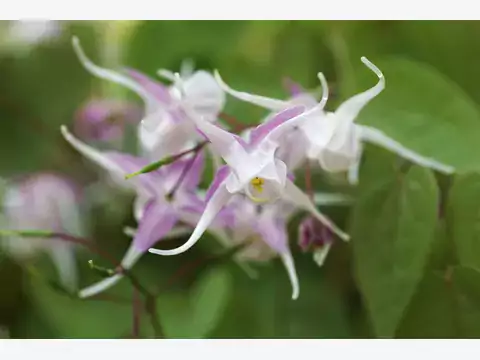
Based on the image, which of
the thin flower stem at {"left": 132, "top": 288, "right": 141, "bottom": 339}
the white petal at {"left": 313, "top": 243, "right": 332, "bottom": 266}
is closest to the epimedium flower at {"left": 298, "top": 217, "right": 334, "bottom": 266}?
the white petal at {"left": 313, "top": 243, "right": 332, "bottom": 266}

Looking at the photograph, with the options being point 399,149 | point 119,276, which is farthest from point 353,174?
point 119,276

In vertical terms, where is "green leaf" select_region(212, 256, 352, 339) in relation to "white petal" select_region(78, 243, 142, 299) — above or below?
below

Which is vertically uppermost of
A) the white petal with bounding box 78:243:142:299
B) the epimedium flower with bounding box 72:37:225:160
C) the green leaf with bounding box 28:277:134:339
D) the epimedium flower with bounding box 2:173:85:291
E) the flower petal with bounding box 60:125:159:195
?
the epimedium flower with bounding box 72:37:225:160

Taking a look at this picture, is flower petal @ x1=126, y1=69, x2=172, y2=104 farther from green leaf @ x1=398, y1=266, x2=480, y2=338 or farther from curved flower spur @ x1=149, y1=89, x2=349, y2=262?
green leaf @ x1=398, y1=266, x2=480, y2=338

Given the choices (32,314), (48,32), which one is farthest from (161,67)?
(32,314)

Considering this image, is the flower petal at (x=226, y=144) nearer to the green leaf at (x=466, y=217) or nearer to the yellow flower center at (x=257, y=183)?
the yellow flower center at (x=257, y=183)

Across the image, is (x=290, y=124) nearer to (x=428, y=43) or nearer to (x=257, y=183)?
(x=257, y=183)
